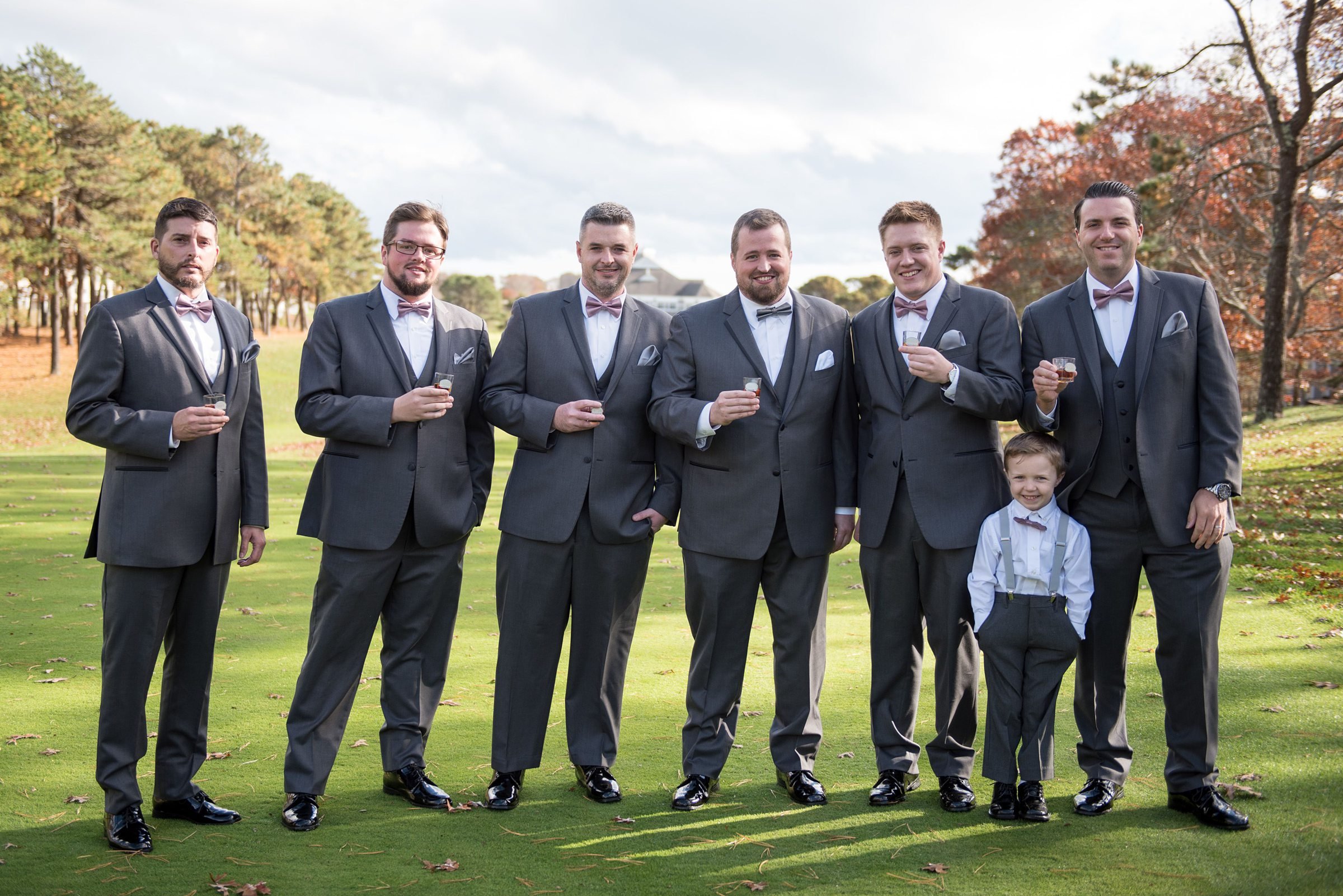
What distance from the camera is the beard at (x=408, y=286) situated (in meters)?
4.79

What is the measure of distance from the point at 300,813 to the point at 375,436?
166 cm

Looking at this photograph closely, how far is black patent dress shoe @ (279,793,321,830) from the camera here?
14.4 feet

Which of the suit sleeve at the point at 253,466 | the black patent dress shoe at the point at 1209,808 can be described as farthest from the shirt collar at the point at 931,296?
the suit sleeve at the point at 253,466

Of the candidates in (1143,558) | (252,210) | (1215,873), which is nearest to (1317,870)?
(1215,873)

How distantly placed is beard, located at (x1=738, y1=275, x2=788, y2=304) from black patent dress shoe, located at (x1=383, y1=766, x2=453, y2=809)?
270 centimetres

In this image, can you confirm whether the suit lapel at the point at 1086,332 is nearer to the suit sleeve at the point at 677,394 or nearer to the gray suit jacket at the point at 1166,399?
the gray suit jacket at the point at 1166,399

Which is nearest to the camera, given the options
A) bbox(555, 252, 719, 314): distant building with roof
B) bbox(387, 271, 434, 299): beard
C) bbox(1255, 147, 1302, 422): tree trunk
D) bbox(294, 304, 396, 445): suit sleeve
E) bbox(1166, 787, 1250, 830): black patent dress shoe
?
bbox(1166, 787, 1250, 830): black patent dress shoe

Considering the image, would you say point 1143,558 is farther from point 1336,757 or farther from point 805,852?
point 805,852

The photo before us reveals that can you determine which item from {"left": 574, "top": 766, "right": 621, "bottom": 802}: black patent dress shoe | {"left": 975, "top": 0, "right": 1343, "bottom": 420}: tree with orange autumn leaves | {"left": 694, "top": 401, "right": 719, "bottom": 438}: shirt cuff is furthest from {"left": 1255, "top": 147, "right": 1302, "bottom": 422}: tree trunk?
{"left": 574, "top": 766, "right": 621, "bottom": 802}: black patent dress shoe

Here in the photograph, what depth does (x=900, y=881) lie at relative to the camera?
383 cm

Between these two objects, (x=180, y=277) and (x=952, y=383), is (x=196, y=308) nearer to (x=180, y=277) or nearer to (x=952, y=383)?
(x=180, y=277)

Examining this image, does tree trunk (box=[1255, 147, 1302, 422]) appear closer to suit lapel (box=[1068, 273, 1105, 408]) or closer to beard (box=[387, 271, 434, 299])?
suit lapel (box=[1068, 273, 1105, 408])

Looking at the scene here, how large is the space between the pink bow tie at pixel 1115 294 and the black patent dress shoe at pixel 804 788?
2522 mm

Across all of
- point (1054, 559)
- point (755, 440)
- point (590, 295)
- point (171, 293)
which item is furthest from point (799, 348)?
point (171, 293)
